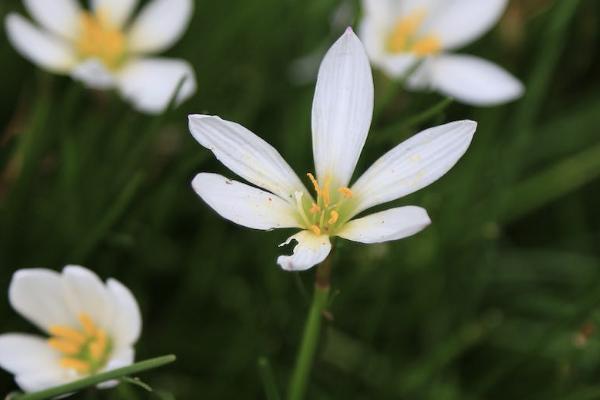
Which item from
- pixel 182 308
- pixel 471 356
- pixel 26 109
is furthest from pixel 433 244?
pixel 26 109

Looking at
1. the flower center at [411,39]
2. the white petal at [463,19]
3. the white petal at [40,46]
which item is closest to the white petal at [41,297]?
the white petal at [40,46]

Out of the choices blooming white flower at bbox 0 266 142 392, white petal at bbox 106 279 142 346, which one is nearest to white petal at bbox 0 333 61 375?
blooming white flower at bbox 0 266 142 392

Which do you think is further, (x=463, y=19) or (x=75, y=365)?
(x=463, y=19)

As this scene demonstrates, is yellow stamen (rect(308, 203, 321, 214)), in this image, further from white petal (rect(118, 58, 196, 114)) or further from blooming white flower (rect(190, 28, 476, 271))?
white petal (rect(118, 58, 196, 114))

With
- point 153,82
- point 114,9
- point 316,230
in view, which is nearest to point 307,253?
point 316,230

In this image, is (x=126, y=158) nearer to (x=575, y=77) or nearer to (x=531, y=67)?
(x=531, y=67)

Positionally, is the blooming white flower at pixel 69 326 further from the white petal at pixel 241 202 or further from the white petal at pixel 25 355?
the white petal at pixel 241 202

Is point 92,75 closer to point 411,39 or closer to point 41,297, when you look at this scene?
point 41,297
